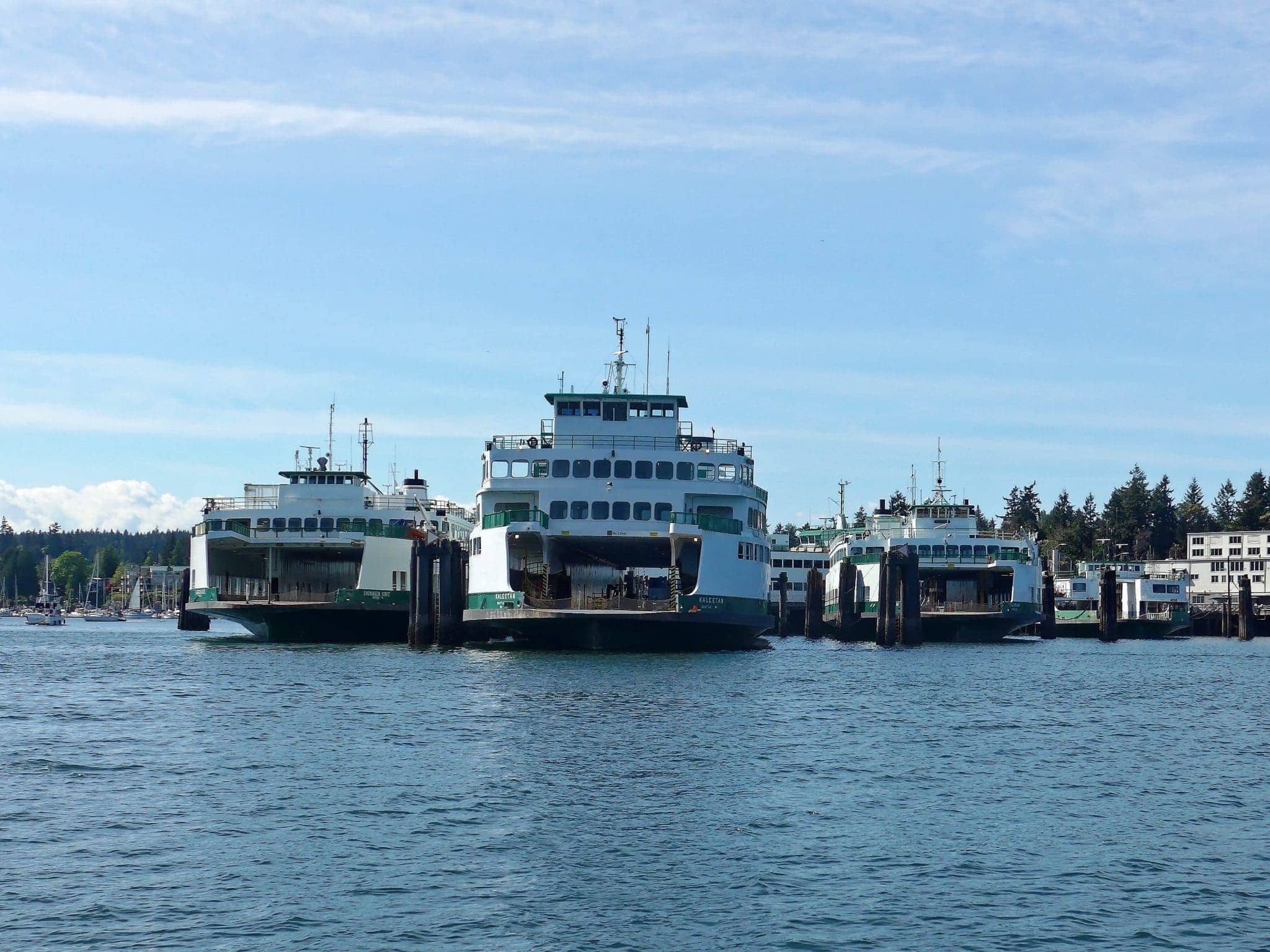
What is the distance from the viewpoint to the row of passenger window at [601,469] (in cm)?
5959

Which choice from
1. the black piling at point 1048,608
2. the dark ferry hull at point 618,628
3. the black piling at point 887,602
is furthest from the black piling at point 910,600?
the black piling at point 1048,608

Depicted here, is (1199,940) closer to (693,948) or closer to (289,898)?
(693,948)

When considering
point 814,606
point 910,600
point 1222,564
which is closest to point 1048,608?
point 814,606

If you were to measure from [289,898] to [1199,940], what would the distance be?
10.5m

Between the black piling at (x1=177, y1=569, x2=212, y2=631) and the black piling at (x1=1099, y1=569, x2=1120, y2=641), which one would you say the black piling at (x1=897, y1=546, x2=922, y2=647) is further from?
the black piling at (x1=177, y1=569, x2=212, y2=631)

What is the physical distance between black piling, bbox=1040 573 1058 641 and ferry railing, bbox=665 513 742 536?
60129 mm

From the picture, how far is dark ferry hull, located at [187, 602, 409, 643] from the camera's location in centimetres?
6975

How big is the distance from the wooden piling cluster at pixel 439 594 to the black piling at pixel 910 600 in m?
24.7

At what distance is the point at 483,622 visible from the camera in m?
57.9

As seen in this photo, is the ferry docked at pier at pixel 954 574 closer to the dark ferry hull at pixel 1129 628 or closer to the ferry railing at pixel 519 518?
the dark ferry hull at pixel 1129 628

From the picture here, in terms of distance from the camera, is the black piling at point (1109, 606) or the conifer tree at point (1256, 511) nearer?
the black piling at point (1109, 606)

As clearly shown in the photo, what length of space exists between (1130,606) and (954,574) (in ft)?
158

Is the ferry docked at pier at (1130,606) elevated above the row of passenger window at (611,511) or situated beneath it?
situated beneath

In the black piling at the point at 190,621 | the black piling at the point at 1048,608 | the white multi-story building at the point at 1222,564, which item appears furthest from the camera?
the white multi-story building at the point at 1222,564
